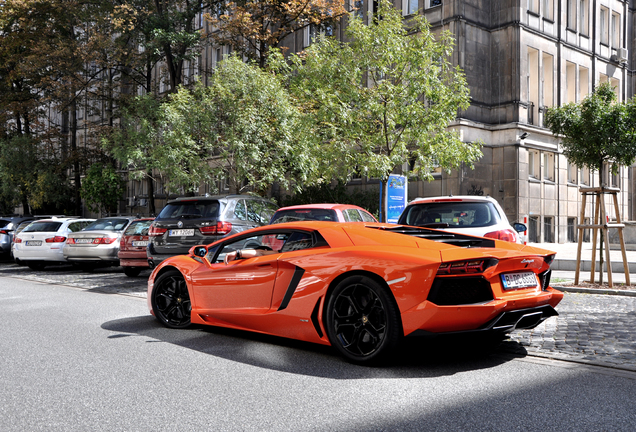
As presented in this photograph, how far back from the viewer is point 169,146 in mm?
20203

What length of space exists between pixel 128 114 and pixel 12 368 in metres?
24.1

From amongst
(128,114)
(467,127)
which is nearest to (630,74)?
(467,127)

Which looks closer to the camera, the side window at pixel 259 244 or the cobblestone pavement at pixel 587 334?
the cobblestone pavement at pixel 587 334

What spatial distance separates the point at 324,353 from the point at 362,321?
80cm

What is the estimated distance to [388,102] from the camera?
695 inches

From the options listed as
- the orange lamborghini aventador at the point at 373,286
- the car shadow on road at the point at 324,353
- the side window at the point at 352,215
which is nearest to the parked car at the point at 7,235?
the side window at the point at 352,215

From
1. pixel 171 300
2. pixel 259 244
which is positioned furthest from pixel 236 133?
pixel 171 300

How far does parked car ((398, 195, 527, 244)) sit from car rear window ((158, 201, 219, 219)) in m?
4.27

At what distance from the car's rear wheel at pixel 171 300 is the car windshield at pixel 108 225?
33.9ft

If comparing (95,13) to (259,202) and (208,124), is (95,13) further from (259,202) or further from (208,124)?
(259,202)

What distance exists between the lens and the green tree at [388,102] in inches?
691

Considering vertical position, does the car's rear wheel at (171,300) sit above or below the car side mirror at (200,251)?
below

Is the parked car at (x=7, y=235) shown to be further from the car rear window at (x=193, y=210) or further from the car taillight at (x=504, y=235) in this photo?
the car taillight at (x=504, y=235)

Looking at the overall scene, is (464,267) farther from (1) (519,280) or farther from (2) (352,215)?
(2) (352,215)
